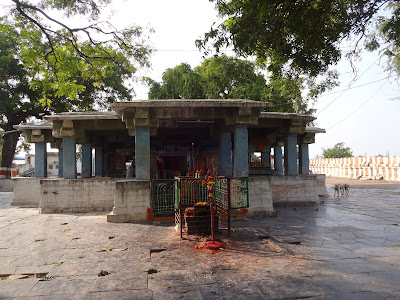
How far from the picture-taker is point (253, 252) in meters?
5.95

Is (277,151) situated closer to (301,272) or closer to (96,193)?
(96,193)

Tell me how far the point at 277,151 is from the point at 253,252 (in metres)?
13.6

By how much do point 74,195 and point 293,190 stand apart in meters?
9.15

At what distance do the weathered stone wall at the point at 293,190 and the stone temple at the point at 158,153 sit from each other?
0.04 metres

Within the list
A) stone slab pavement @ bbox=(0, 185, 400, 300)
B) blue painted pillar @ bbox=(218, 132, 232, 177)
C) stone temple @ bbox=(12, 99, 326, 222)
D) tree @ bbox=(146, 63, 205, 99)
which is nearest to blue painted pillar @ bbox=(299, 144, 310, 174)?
stone temple @ bbox=(12, 99, 326, 222)

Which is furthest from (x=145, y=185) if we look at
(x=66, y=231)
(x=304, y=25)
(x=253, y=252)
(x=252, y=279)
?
(x=304, y=25)

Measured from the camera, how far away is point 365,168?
113 feet

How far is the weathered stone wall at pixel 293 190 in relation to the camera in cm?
1260

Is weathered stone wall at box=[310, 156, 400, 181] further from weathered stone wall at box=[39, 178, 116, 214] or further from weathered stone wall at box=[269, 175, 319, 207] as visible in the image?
weathered stone wall at box=[39, 178, 116, 214]

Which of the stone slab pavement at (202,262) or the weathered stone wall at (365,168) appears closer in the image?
the stone slab pavement at (202,262)

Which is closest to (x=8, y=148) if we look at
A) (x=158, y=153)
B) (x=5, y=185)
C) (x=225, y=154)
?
(x=5, y=185)

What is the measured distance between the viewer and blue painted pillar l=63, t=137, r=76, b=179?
41.1 feet

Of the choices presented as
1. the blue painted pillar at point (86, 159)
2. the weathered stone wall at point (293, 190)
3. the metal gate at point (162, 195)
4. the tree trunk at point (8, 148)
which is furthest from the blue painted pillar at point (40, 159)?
the weathered stone wall at point (293, 190)

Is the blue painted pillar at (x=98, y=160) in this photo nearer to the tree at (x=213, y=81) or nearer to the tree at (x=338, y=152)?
the tree at (x=213, y=81)
